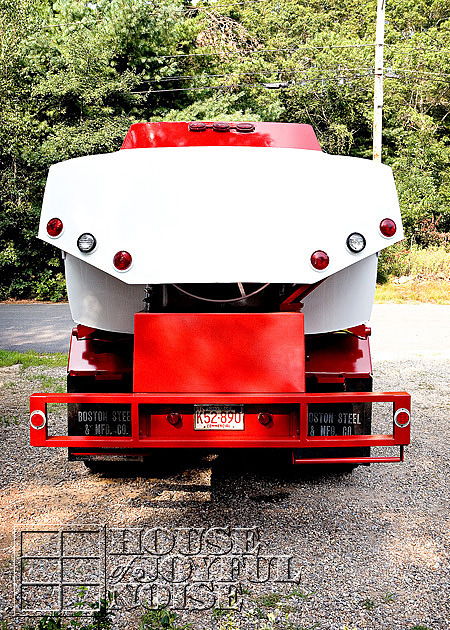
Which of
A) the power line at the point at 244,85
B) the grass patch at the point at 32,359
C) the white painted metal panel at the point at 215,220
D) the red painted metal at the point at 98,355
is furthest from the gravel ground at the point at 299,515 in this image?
the power line at the point at 244,85

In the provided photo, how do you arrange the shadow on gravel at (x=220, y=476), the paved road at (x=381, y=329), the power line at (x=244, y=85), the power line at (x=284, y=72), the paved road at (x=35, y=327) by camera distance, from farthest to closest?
the power line at (x=284, y=72) < the power line at (x=244, y=85) < the paved road at (x=35, y=327) < the paved road at (x=381, y=329) < the shadow on gravel at (x=220, y=476)

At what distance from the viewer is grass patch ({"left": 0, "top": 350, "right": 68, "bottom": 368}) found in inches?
381

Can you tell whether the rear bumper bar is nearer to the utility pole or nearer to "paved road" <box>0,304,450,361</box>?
"paved road" <box>0,304,450,361</box>

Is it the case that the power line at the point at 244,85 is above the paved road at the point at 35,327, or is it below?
above

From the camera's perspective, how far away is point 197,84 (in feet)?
83.7

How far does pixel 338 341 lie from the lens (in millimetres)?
4602

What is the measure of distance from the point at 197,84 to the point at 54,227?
23.3 m

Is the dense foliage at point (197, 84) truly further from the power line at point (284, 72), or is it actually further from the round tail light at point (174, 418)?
the round tail light at point (174, 418)

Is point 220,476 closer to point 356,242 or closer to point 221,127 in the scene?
point 356,242

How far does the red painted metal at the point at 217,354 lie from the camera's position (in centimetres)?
380

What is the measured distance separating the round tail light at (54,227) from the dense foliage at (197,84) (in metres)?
Answer: 15.8

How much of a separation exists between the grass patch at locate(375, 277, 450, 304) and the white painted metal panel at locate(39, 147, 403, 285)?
1544 centimetres

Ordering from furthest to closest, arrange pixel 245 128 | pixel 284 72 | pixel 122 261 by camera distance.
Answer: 1. pixel 284 72
2. pixel 245 128
3. pixel 122 261

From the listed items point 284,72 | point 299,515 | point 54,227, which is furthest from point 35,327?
point 284,72
